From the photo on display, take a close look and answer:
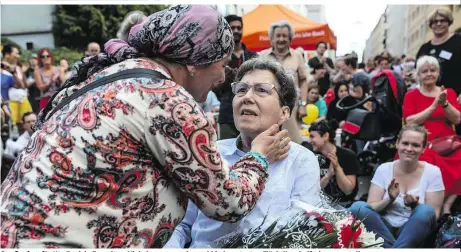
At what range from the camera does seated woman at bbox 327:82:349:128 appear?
7.61 metres

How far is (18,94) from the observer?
24.0 feet

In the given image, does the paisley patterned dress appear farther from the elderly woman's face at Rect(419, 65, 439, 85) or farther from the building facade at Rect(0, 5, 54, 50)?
the building facade at Rect(0, 5, 54, 50)

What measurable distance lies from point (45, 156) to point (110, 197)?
9.5 inches

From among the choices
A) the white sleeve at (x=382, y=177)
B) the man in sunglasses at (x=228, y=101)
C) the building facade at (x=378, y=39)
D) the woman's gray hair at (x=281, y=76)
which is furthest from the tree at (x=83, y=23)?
the building facade at (x=378, y=39)

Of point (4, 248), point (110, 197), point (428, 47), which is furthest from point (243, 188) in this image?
point (428, 47)

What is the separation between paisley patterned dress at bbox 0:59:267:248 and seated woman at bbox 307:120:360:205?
265 centimetres

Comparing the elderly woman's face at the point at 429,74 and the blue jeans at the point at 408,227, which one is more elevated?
the elderly woman's face at the point at 429,74

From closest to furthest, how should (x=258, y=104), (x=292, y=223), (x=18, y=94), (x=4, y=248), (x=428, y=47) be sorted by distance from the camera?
(x=4, y=248), (x=292, y=223), (x=258, y=104), (x=428, y=47), (x=18, y=94)

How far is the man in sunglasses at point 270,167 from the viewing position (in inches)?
96.9

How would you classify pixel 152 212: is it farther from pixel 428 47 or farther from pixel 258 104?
pixel 428 47

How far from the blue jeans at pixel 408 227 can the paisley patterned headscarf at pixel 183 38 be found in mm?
2084

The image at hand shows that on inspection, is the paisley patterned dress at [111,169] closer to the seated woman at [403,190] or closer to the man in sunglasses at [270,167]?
the man in sunglasses at [270,167]

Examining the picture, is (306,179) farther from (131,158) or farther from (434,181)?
(434,181)

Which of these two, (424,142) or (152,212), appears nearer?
(152,212)
